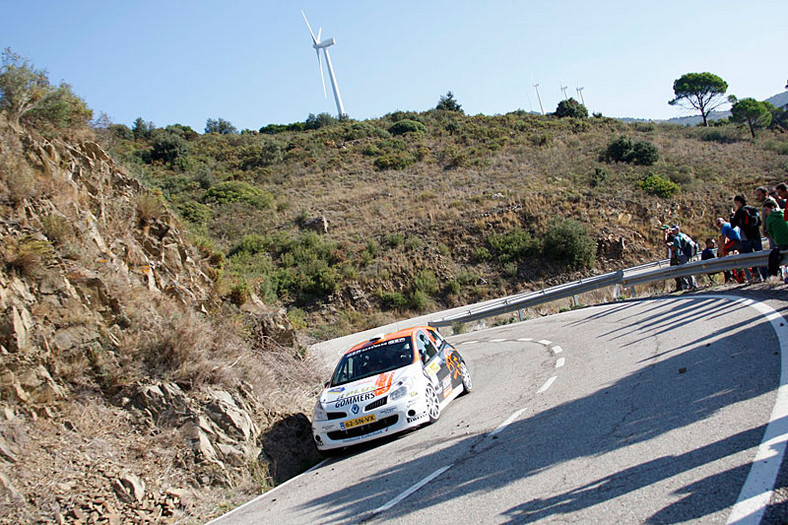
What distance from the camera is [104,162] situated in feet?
44.1

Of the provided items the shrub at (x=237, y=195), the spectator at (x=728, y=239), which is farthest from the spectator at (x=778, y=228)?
the shrub at (x=237, y=195)

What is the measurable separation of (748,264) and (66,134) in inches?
604

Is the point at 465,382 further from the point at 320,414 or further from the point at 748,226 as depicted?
the point at 748,226

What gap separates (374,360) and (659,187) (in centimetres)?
3672

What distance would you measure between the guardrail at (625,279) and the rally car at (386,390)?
20.9ft

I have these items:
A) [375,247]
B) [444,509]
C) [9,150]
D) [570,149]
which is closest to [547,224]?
[375,247]

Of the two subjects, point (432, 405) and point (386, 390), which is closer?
point (386, 390)

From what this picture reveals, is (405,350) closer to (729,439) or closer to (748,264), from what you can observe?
(729,439)

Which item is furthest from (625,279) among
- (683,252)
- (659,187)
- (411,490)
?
(659,187)

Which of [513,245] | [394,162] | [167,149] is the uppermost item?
[167,149]

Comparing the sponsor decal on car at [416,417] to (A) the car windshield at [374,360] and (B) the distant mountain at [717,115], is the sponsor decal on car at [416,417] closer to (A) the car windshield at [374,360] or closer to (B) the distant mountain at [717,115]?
(A) the car windshield at [374,360]

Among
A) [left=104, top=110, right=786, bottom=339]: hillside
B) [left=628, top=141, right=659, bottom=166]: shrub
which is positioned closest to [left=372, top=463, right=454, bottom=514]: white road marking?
[left=104, top=110, right=786, bottom=339]: hillside

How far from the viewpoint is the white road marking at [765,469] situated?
3319 mm

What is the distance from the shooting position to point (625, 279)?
18875 millimetres
